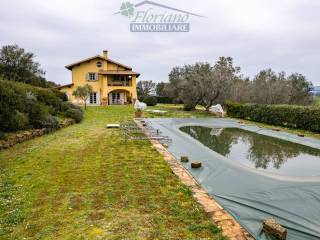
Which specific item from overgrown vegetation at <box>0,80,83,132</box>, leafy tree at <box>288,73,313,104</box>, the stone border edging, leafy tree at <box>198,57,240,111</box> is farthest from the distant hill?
the stone border edging

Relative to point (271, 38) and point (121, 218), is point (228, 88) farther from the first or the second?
point (121, 218)

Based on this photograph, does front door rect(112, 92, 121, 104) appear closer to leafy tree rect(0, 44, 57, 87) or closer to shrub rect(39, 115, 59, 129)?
leafy tree rect(0, 44, 57, 87)

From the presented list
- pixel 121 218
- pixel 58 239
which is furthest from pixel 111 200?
pixel 58 239

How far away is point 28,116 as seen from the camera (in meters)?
11.5

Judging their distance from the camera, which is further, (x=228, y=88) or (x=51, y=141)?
(x=228, y=88)

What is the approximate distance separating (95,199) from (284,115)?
1554 centimetres

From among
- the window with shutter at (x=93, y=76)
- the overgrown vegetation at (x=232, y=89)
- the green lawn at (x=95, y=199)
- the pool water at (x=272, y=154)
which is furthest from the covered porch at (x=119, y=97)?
the green lawn at (x=95, y=199)

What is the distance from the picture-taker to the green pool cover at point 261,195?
144 inches

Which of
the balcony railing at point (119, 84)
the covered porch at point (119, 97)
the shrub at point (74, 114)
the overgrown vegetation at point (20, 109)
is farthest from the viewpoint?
the covered porch at point (119, 97)

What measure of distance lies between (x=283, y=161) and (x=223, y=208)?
4.75 meters

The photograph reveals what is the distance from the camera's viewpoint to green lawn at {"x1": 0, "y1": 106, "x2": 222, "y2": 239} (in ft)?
11.2

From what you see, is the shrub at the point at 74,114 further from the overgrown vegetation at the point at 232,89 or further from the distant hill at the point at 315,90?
the distant hill at the point at 315,90

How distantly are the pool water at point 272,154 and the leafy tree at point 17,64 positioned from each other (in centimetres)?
2529

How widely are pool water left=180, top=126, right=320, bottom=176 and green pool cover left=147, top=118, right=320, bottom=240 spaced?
19.8 inches
